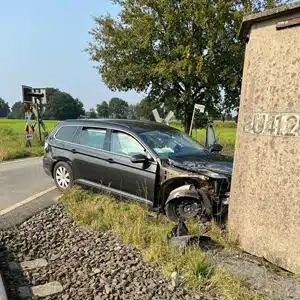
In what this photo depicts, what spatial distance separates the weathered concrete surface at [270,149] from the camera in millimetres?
3682

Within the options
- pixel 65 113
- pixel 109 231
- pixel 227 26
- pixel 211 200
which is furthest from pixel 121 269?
pixel 65 113

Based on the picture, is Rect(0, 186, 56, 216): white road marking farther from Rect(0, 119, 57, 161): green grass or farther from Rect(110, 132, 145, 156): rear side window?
Rect(0, 119, 57, 161): green grass

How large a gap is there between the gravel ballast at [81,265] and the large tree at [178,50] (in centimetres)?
1264

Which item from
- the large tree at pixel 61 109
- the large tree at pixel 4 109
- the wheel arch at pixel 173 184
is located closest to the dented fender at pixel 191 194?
the wheel arch at pixel 173 184

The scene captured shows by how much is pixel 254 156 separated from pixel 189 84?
48.3ft

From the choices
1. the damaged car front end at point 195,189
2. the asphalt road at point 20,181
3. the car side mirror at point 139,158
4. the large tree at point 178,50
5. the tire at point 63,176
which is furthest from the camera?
the large tree at point 178,50

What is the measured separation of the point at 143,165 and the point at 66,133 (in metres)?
2.63

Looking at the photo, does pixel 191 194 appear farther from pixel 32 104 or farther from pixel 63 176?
A: pixel 32 104

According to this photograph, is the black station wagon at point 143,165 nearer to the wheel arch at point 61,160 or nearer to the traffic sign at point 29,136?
the wheel arch at point 61,160

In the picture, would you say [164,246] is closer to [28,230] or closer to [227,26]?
[28,230]

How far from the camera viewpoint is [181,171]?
17.9 feet

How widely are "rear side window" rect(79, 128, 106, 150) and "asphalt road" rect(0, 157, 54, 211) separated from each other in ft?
5.53

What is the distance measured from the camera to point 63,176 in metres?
7.47

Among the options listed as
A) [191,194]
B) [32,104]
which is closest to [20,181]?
[191,194]
